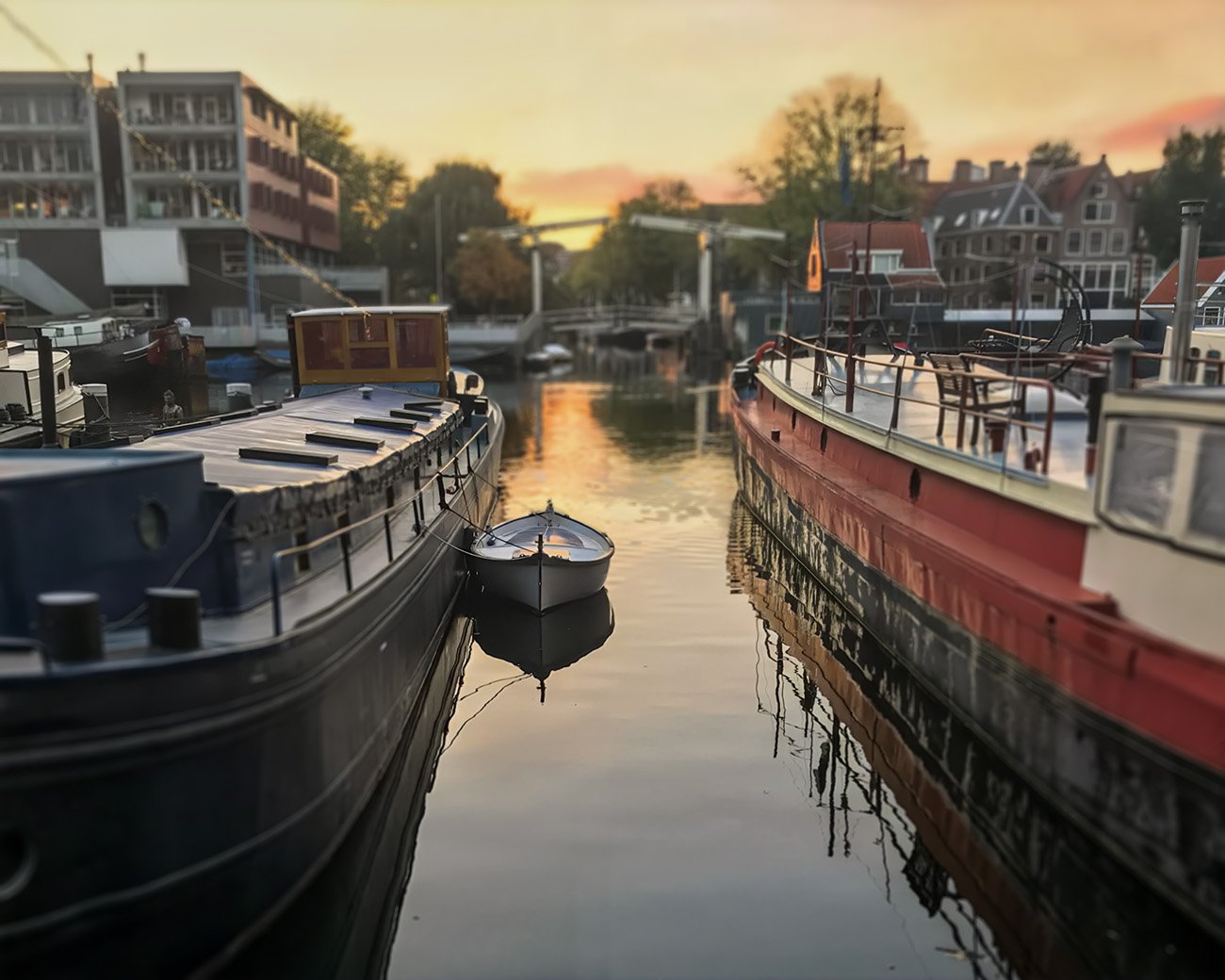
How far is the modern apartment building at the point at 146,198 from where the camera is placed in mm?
59188

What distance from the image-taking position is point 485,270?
8588 centimetres

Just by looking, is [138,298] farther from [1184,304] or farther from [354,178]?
[1184,304]

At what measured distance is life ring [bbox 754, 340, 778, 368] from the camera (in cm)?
2784

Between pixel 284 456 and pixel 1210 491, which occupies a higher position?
pixel 1210 491

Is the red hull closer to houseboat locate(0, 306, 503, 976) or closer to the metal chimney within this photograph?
the metal chimney

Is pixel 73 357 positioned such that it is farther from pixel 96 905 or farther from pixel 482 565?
pixel 96 905

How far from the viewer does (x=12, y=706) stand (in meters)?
6.35

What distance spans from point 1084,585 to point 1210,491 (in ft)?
6.32

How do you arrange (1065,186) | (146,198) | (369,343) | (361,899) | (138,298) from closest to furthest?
(361,899)
(369,343)
(138,298)
(146,198)
(1065,186)

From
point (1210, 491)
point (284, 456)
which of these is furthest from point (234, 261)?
point (1210, 491)

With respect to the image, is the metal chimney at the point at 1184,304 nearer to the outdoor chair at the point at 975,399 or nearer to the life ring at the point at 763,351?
the outdoor chair at the point at 975,399

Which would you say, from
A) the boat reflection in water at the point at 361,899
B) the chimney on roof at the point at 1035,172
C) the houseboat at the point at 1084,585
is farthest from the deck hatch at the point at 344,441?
the chimney on roof at the point at 1035,172

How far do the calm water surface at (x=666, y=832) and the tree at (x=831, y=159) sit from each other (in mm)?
59092

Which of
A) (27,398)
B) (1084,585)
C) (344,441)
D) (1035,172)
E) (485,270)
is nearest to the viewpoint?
(1084,585)
